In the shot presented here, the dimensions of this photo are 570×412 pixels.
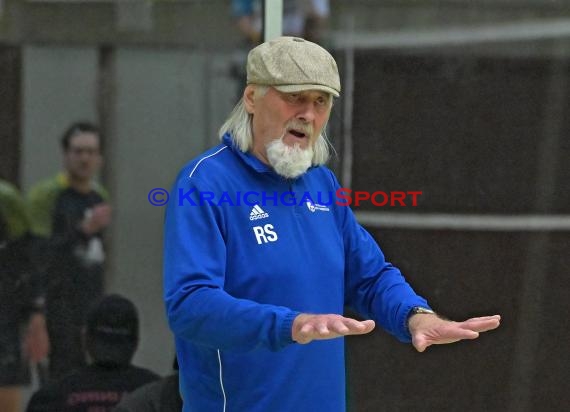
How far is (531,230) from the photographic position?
4.63m

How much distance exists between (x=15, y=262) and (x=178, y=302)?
6.42ft

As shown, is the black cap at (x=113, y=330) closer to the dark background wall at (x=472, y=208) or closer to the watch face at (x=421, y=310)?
the dark background wall at (x=472, y=208)

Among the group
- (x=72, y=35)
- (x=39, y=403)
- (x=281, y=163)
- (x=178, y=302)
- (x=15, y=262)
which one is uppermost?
(x=72, y=35)

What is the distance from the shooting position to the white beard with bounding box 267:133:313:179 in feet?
8.99

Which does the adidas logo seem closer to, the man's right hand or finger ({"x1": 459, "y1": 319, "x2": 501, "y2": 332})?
the man's right hand

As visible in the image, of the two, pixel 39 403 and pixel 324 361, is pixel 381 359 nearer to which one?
pixel 39 403

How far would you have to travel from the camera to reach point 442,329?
2559 millimetres

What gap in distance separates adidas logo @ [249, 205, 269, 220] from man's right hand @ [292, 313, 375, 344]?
41cm

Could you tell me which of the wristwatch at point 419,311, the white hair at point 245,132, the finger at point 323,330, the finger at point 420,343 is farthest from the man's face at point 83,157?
the finger at point 323,330

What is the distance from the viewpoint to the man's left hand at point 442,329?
2506 millimetres

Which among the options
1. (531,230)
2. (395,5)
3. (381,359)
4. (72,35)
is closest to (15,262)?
(72,35)

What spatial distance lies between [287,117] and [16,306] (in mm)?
1980

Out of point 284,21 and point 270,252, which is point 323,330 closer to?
point 270,252

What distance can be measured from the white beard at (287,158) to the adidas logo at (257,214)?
108 mm
